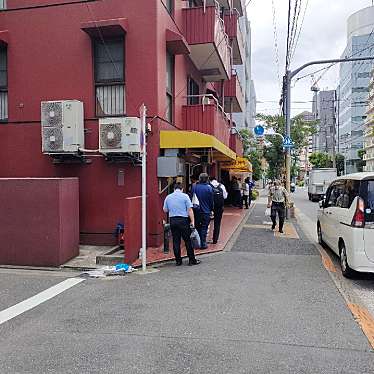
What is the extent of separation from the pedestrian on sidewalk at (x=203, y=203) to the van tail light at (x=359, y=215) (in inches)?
138

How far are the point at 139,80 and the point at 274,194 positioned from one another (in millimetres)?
5261

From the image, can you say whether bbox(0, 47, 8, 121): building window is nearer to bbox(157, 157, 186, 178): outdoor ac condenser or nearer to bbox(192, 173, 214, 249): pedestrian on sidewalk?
bbox(157, 157, 186, 178): outdoor ac condenser

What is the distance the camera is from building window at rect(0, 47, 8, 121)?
10188 millimetres

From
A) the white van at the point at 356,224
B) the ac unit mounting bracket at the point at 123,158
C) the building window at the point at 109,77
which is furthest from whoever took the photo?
the building window at the point at 109,77

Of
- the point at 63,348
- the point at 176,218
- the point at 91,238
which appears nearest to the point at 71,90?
the point at 91,238

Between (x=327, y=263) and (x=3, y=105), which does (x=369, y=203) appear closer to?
(x=327, y=263)

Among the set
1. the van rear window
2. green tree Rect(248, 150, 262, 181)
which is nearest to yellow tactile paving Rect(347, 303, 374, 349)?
the van rear window

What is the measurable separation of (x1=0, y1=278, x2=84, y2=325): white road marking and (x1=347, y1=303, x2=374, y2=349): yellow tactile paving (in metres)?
4.30

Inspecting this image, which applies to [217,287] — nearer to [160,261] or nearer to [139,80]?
[160,261]

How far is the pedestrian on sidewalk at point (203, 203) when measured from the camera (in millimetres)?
9242

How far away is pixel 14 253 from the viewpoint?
26.6 ft

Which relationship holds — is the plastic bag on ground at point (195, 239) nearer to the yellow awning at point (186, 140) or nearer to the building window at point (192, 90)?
the yellow awning at point (186, 140)

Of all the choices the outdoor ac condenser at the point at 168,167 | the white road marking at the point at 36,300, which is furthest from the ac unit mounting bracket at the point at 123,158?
the white road marking at the point at 36,300

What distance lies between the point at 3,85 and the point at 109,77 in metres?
2.86
